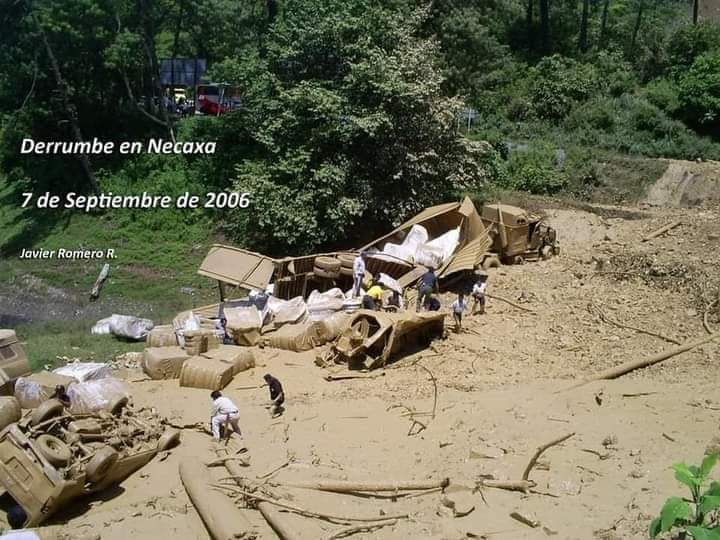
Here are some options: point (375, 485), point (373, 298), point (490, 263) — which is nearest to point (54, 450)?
point (375, 485)

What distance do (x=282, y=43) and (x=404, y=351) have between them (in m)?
12.5

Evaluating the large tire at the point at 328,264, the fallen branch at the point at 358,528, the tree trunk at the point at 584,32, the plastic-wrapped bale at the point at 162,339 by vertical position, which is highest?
the tree trunk at the point at 584,32

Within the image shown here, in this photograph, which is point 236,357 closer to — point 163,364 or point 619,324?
point 163,364

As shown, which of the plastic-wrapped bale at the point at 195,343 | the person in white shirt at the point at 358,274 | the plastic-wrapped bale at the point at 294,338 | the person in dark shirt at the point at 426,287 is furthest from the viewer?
the person in white shirt at the point at 358,274

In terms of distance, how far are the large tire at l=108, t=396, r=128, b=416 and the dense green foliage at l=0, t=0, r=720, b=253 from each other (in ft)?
30.8

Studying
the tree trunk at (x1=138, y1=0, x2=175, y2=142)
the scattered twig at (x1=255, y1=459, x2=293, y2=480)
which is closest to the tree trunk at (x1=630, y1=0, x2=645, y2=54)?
the tree trunk at (x1=138, y1=0, x2=175, y2=142)

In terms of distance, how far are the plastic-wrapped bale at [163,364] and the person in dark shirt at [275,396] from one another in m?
2.59

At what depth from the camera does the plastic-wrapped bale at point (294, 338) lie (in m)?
→ 14.6

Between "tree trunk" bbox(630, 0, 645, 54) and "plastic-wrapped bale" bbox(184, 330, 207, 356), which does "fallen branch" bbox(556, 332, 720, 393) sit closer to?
"plastic-wrapped bale" bbox(184, 330, 207, 356)

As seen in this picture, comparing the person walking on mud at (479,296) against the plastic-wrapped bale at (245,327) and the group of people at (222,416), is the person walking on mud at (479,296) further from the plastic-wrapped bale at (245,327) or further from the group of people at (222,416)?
the group of people at (222,416)

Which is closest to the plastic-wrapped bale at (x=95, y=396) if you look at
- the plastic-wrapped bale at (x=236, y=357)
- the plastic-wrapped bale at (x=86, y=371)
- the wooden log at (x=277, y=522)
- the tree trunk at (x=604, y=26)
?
the plastic-wrapped bale at (x=86, y=371)

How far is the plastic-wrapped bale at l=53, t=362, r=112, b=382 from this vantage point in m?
13.1

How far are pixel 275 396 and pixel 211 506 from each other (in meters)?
3.26

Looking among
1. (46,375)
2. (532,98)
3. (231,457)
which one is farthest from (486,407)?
(532,98)
